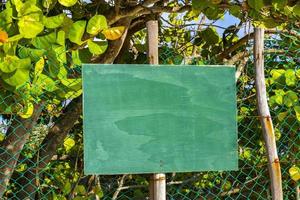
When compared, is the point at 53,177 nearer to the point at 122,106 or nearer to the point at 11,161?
the point at 11,161

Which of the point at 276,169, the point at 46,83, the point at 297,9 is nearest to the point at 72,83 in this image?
the point at 46,83

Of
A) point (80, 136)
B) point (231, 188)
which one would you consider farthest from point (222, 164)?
point (80, 136)

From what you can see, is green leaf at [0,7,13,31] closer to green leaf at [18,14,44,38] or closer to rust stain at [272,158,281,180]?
green leaf at [18,14,44,38]

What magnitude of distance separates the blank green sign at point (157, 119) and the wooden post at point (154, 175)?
0.19 feet

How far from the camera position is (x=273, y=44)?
13.2 feet

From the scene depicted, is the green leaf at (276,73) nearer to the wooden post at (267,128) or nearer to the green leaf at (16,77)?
the wooden post at (267,128)

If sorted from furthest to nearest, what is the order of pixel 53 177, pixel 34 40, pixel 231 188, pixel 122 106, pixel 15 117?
pixel 231 188
pixel 53 177
pixel 15 117
pixel 34 40
pixel 122 106

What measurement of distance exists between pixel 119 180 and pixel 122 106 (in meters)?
1.39

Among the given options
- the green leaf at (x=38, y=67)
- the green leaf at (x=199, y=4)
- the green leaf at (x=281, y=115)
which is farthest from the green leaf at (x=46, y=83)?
the green leaf at (x=281, y=115)

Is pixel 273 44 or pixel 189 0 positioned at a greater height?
pixel 189 0

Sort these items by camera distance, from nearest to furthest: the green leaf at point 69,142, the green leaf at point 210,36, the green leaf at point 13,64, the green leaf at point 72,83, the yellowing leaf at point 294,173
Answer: the green leaf at point 13,64 → the green leaf at point 72,83 → the yellowing leaf at point 294,173 → the green leaf at point 69,142 → the green leaf at point 210,36

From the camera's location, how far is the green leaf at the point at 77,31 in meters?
3.32

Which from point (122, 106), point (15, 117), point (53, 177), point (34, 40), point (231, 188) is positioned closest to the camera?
point (122, 106)

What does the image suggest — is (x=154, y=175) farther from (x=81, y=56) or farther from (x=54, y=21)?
(x=54, y=21)
